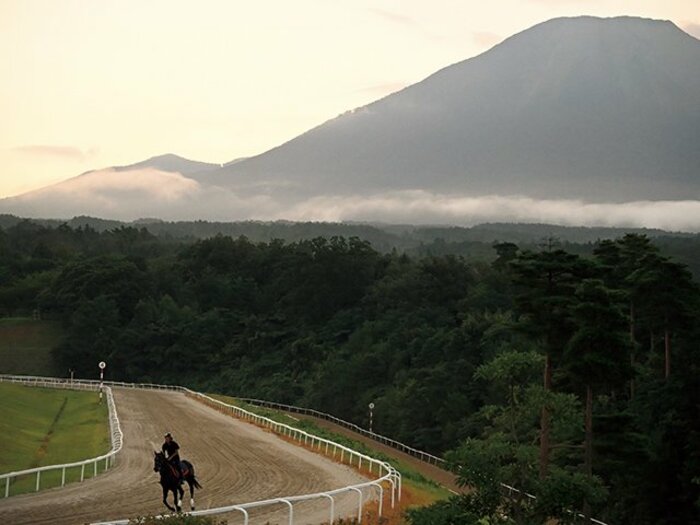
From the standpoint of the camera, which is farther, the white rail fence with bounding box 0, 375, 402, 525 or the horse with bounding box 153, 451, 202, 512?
the horse with bounding box 153, 451, 202, 512

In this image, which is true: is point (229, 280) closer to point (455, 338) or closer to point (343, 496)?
point (455, 338)

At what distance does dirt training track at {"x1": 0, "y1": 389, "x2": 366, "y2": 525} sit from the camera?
19562 millimetres

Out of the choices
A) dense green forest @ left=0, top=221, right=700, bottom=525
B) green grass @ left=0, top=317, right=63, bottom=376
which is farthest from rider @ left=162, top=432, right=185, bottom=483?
green grass @ left=0, top=317, right=63, bottom=376

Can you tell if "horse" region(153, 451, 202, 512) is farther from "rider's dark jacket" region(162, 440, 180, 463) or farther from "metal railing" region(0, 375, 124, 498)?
"metal railing" region(0, 375, 124, 498)

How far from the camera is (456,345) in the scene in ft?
222

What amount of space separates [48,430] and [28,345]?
62.8 meters

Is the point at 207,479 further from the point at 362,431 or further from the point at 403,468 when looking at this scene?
the point at 362,431

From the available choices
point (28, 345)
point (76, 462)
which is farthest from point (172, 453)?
point (28, 345)

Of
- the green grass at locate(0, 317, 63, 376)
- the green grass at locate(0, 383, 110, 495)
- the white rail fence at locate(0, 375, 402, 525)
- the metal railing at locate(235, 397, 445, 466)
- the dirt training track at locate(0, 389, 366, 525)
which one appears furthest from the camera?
the green grass at locate(0, 317, 63, 376)

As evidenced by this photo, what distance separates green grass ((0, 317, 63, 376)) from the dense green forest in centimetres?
187

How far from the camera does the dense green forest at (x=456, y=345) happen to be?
25.6m

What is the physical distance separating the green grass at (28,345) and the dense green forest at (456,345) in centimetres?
187

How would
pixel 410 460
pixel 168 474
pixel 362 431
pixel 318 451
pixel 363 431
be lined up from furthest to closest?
pixel 362 431
pixel 363 431
pixel 410 460
pixel 318 451
pixel 168 474

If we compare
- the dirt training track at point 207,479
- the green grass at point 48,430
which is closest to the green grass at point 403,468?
the dirt training track at point 207,479
